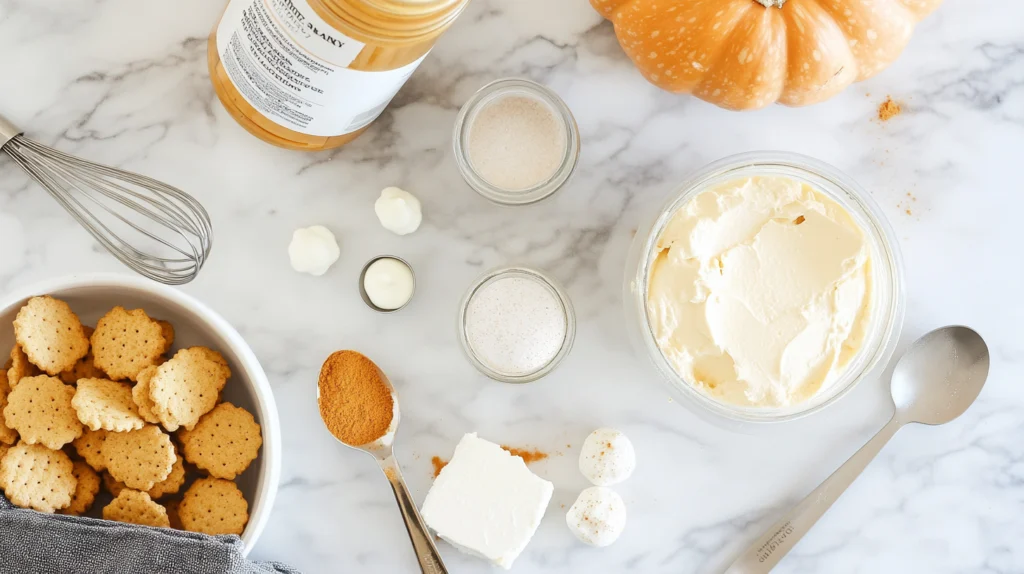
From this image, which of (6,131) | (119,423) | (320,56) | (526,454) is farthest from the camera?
(526,454)

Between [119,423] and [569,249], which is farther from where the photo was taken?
[569,249]

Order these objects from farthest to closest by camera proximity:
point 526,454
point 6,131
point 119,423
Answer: point 526,454
point 6,131
point 119,423

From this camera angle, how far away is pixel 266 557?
120 cm

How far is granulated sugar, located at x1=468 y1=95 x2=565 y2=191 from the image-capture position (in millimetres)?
1153

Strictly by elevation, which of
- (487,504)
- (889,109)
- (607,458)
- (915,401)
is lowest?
(487,504)

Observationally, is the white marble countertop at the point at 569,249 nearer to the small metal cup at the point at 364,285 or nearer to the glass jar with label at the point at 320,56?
the small metal cup at the point at 364,285

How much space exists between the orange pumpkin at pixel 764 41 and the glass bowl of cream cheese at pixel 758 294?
120 millimetres

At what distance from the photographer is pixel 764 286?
3.58 ft

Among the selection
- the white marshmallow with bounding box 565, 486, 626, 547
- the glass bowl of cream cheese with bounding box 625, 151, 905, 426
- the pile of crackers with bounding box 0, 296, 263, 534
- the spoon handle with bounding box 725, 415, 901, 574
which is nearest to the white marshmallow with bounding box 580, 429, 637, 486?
the white marshmallow with bounding box 565, 486, 626, 547

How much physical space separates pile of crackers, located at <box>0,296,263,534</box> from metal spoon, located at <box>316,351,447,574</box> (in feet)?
0.56

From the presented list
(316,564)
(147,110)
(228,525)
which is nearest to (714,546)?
(316,564)

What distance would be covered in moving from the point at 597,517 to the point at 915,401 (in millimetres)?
519

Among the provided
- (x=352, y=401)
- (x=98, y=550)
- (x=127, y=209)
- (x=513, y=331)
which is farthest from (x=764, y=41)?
(x=98, y=550)

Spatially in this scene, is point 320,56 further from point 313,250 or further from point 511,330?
point 511,330
